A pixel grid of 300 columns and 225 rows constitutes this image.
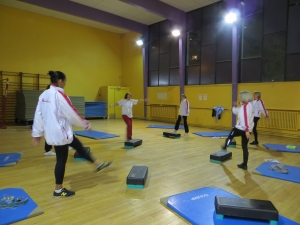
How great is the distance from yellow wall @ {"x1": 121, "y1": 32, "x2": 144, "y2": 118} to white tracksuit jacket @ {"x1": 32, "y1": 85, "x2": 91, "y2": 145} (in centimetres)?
1032

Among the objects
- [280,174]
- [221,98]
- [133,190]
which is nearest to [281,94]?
[221,98]

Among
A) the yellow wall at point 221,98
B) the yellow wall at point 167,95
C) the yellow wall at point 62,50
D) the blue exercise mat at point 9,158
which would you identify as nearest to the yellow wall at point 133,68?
the yellow wall at point 62,50

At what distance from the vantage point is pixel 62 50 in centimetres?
1153

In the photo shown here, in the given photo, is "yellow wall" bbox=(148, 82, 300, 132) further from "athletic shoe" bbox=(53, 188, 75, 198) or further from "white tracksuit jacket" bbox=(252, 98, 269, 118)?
"athletic shoe" bbox=(53, 188, 75, 198)

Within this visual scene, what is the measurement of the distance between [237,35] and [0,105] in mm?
10537

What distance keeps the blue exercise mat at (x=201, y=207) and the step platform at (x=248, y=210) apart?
0.06 m

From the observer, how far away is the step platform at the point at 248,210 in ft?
6.72

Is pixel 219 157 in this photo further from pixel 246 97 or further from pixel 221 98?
pixel 221 98

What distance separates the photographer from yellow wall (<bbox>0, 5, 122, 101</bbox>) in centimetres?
1002

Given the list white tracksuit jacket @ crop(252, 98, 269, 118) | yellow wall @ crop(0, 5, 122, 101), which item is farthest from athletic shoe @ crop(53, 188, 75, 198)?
yellow wall @ crop(0, 5, 122, 101)

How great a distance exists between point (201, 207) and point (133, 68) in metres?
11.6

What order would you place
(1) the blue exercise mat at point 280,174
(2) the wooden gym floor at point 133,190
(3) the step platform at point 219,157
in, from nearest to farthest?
(2) the wooden gym floor at point 133,190
(1) the blue exercise mat at point 280,174
(3) the step platform at point 219,157

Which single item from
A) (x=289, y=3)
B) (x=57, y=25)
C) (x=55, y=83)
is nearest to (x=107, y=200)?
(x=55, y=83)

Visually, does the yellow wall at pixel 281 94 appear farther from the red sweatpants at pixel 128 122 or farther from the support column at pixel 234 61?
the red sweatpants at pixel 128 122
